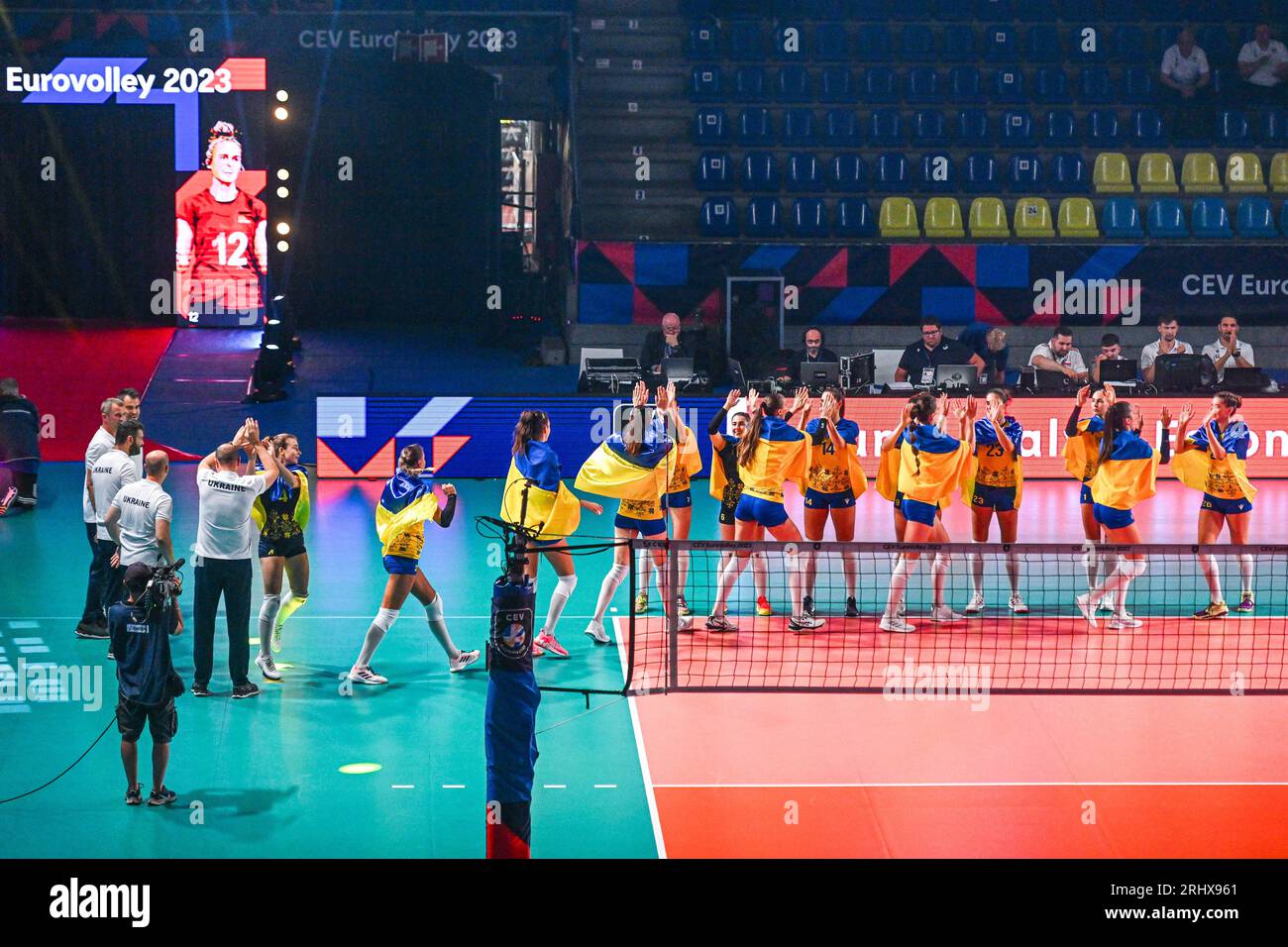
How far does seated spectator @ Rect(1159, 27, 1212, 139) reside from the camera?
24797 millimetres

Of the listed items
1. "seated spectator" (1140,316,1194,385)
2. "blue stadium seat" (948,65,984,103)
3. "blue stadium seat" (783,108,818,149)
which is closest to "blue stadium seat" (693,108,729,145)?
"blue stadium seat" (783,108,818,149)

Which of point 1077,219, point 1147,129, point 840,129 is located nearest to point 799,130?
point 840,129

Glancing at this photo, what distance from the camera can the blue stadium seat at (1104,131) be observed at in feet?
81.2

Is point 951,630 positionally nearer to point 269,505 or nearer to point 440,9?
point 269,505

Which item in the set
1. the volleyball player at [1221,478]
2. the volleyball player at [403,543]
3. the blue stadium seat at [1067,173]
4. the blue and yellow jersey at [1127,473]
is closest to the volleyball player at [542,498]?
the volleyball player at [403,543]

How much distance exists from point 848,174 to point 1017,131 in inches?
116

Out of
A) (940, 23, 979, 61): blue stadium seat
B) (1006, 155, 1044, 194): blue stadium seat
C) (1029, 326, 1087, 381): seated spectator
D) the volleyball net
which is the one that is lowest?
the volleyball net

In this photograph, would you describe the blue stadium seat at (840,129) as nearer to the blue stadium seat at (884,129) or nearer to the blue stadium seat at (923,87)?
the blue stadium seat at (884,129)

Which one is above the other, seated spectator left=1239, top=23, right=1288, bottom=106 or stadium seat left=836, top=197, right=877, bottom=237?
seated spectator left=1239, top=23, right=1288, bottom=106

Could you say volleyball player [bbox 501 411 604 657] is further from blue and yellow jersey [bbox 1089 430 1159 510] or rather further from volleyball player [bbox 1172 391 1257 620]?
volleyball player [bbox 1172 391 1257 620]

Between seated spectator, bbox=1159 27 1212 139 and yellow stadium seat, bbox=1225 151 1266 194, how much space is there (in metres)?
0.74

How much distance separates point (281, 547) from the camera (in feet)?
35.0

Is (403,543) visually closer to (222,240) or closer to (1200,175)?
(222,240)
